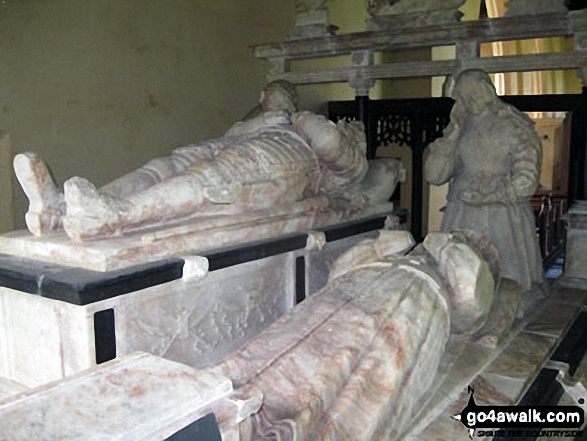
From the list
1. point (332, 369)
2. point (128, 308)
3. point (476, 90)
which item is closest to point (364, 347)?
point (332, 369)

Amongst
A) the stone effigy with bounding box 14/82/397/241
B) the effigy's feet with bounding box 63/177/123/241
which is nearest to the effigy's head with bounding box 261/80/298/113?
the stone effigy with bounding box 14/82/397/241

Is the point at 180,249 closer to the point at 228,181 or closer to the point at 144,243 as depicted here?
the point at 144,243

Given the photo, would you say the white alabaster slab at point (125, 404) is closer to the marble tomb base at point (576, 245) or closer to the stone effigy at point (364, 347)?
the stone effigy at point (364, 347)

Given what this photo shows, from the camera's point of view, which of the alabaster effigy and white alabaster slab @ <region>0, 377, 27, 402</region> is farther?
white alabaster slab @ <region>0, 377, 27, 402</region>

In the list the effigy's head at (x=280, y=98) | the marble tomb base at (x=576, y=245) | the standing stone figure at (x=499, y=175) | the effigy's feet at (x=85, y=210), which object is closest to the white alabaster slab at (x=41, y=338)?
the effigy's feet at (x=85, y=210)

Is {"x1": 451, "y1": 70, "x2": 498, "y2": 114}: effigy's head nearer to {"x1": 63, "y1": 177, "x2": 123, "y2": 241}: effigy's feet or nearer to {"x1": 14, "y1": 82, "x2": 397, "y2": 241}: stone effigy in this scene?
{"x1": 14, "y1": 82, "x2": 397, "y2": 241}: stone effigy

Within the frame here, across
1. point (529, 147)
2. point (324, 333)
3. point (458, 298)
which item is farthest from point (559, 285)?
point (324, 333)

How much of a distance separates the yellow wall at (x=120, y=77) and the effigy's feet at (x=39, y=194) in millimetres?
2308

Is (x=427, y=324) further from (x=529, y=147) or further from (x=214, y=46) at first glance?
(x=214, y=46)

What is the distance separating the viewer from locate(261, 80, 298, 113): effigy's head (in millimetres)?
4148

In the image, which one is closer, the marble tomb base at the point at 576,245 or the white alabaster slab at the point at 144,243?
the white alabaster slab at the point at 144,243

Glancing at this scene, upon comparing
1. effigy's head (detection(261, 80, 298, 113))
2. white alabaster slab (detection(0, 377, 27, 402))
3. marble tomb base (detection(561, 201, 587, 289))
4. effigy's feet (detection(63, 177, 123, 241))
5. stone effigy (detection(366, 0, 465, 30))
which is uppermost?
stone effigy (detection(366, 0, 465, 30))

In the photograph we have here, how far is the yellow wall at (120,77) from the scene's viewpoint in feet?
15.7

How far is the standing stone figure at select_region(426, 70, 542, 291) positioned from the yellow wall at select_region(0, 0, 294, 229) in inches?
125
